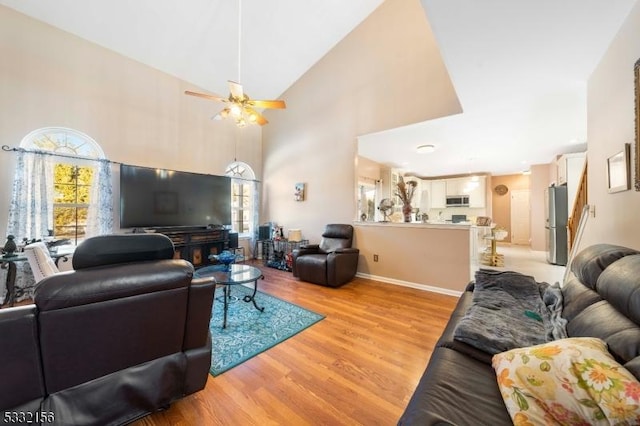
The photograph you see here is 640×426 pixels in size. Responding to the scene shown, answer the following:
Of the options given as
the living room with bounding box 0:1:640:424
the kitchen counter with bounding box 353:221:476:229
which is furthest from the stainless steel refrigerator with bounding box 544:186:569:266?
the living room with bounding box 0:1:640:424

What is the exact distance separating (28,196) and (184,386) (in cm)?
362

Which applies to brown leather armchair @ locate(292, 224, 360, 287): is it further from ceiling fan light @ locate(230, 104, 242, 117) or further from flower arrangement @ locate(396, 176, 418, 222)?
ceiling fan light @ locate(230, 104, 242, 117)

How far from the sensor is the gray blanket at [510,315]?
3.90ft

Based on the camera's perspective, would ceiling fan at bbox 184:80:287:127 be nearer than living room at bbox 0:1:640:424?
No

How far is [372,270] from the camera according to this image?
420 centimetres

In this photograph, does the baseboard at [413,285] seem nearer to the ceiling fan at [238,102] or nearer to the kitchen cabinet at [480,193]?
the ceiling fan at [238,102]

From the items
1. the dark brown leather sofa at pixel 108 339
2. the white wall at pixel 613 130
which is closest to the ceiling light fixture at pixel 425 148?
the white wall at pixel 613 130

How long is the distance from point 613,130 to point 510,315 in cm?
164

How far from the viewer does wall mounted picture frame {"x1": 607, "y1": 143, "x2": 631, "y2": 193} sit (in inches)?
61.9

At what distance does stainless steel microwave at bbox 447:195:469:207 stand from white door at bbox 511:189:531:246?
1.59 metres

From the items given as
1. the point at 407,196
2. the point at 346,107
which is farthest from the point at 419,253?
the point at 346,107

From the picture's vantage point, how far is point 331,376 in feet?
5.75

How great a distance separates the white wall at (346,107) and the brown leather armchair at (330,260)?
0.33 m

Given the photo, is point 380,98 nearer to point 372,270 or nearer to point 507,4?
point 507,4
